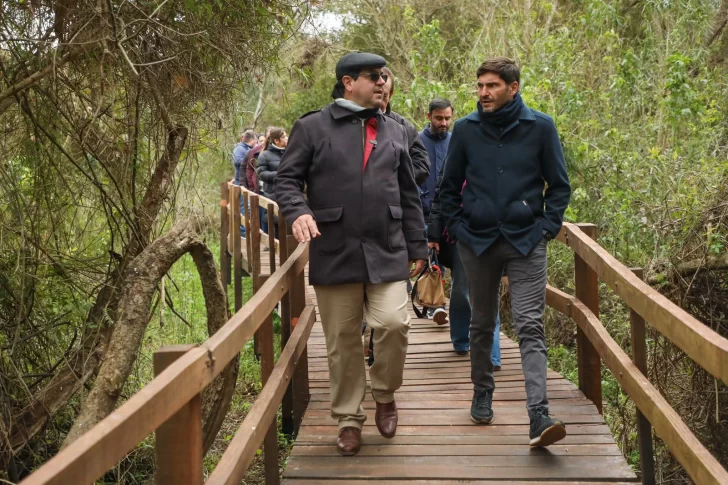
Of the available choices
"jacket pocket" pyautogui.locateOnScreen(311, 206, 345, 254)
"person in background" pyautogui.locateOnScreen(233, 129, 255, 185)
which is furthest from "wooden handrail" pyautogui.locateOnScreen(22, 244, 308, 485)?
"person in background" pyautogui.locateOnScreen(233, 129, 255, 185)

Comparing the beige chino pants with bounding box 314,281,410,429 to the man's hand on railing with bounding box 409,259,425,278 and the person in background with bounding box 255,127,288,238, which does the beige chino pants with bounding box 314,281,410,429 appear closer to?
the man's hand on railing with bounding box 409,259,425,278

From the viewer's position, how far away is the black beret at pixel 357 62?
4.04 m

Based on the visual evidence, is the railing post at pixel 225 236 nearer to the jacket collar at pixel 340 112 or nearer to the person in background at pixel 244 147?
the person in background at pixel 244 147

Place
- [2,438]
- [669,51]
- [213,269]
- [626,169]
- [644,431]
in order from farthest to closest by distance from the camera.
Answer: [669,51] → [626,169] → [213,269] → [2,438] → [644,431]

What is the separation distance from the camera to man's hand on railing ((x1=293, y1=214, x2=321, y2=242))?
3.76 m

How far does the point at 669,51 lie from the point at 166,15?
823 cm

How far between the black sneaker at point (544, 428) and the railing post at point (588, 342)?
96 cm

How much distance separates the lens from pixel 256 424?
3326mm

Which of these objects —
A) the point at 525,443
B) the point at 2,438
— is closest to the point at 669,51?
the point at 525,443

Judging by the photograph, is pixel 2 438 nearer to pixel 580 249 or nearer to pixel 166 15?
pixel 166 15

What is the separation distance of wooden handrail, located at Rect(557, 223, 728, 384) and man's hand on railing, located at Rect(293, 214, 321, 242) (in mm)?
1409

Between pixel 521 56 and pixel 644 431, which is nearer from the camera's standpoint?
pixel 644 431

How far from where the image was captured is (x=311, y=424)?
473 cm

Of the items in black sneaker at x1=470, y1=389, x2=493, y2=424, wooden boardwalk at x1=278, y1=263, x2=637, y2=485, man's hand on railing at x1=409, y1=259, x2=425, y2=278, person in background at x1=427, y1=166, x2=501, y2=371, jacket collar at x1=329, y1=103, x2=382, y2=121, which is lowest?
wooden boardwalk at x1=278, y1=263, x2=637, y2=485
